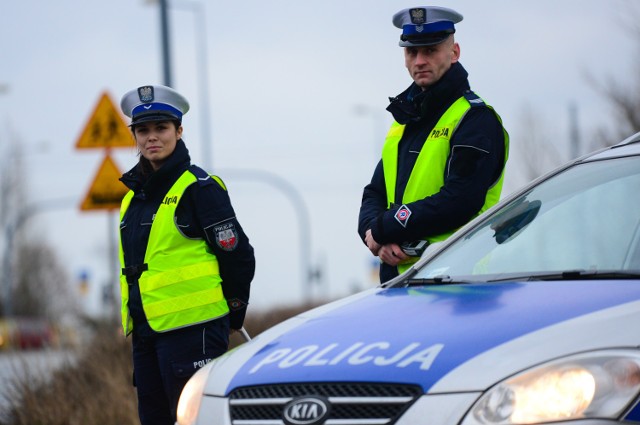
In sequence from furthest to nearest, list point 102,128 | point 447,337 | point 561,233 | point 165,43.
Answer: point 165,43
point 102,128
point 561,233
point 447,337

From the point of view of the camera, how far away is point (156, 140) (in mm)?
6449

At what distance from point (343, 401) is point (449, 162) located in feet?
7.61

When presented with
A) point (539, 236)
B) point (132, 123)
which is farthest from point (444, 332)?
point (132, 123)

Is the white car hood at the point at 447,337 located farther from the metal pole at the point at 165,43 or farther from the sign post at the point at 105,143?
the metal pole at the point at 165,43

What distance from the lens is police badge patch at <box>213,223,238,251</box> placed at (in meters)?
6.22

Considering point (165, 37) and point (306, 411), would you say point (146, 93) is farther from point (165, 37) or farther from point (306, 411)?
point (165, 37)

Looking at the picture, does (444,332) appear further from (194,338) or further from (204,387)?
(194,338)

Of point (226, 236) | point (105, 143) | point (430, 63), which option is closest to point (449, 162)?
point (430, 63)

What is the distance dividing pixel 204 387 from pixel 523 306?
105 centimetres

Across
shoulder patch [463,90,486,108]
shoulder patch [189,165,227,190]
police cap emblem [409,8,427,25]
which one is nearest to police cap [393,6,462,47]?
police cap emblem [409,8,427,25]

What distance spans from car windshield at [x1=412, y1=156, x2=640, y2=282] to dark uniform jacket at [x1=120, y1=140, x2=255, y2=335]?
133 cm

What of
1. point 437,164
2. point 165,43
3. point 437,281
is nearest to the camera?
point 437,281

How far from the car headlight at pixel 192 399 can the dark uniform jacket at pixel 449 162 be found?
1596mm

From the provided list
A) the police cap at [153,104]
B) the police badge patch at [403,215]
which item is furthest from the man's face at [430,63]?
the police cap at [153,104]
